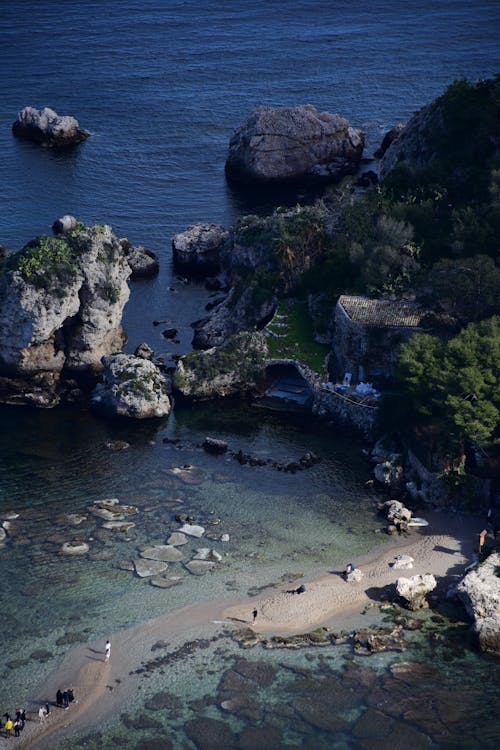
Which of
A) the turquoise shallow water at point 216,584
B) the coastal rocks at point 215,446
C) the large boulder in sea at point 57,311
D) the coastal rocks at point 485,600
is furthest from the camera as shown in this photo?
the large boulder in sea at point 57,311

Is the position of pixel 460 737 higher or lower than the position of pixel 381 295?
lower

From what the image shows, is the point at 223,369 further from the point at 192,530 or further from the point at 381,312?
the point at 192,530

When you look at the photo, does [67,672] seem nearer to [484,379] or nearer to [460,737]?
[460,737]

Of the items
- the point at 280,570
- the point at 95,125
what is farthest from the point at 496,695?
the point at 95,125

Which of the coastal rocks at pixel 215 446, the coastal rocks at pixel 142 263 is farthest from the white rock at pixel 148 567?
the coastal rocks at pixel 142 263

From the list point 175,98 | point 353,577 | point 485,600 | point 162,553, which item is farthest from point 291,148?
point 485,600

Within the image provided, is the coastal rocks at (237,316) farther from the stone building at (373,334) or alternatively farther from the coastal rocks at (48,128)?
the coastal rocks at (48,128)

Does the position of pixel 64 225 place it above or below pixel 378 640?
above
